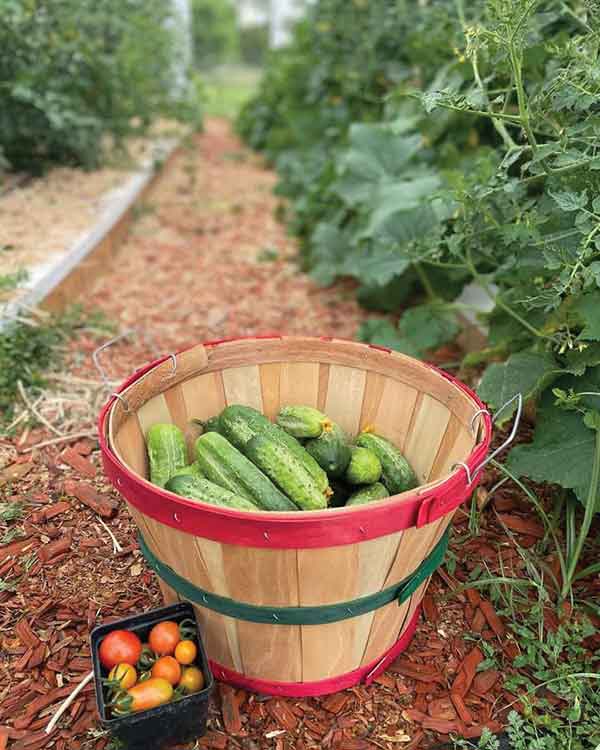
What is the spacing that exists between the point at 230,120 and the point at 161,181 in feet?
20.1

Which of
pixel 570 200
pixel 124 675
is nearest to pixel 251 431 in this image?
pixel 124 675

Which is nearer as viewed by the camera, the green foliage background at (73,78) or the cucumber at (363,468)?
the cucumber at (363,468)

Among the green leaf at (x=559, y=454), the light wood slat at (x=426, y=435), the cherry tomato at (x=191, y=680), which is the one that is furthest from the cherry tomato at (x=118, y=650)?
the green leaf at (x=559, y=454)

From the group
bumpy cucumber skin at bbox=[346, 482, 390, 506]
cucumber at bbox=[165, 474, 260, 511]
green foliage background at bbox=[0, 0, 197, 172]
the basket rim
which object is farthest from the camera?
green foliage background at bbox=[0, 0, 197, 172]

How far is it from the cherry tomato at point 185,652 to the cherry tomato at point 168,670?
3 centimetres

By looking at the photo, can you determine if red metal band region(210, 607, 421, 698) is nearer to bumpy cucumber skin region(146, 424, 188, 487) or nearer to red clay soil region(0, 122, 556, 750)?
red clay soil region(0, 122, 556, 750)

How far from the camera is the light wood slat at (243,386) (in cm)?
243

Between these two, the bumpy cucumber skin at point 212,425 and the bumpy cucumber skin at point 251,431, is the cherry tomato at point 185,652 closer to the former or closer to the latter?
the bumpy cucumber skin at point 251,431

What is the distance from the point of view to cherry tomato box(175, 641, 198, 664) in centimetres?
182

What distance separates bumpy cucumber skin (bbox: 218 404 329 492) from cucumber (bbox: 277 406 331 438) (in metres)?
0.03

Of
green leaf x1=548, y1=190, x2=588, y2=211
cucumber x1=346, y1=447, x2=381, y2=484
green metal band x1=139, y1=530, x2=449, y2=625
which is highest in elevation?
green leaf x1=548, y1=190, x2=588, y2=211

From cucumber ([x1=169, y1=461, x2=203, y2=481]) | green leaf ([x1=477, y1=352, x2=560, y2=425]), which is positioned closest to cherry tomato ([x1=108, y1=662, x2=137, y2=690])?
cucumber ([x1=169, y1=461, x2=203, y2=481])

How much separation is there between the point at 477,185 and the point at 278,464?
154 centimetres

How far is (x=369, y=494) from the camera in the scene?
84.8 inches
